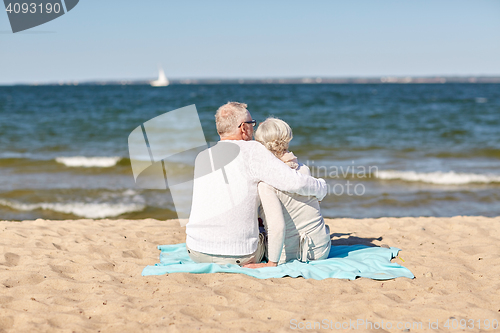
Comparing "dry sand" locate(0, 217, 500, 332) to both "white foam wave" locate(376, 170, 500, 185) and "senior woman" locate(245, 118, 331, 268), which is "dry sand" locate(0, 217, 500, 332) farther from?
"white foam wave" locate(376, 170, 500, 185)

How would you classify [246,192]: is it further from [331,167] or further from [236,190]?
[331,167]

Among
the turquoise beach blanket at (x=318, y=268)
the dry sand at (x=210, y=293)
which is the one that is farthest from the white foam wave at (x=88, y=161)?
the turquoise beach blanket at (x=318, y=268)

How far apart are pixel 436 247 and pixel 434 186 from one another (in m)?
5.27

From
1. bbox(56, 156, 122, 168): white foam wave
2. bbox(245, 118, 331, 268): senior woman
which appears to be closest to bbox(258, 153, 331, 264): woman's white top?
bbox(245, 118, 331, 268): senior woman

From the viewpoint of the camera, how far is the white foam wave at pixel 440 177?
32.1 feet

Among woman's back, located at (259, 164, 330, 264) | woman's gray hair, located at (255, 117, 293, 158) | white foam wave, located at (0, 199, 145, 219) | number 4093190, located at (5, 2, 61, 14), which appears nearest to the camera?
woman's gray hair, located at (255, 117, 293, 158)

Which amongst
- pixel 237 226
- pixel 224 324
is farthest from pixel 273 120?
pixel 224 324

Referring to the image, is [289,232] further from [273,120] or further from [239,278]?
[273,120]

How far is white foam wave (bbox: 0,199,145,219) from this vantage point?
7.70 m

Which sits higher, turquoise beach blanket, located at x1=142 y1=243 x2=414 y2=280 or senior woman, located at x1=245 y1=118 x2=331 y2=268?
senior woman, located at x1=245 y1=118 x2=331 y2=268

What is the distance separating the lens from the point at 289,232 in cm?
387

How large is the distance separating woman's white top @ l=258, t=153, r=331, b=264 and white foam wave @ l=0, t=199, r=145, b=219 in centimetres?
470

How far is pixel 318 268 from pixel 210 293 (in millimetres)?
1106

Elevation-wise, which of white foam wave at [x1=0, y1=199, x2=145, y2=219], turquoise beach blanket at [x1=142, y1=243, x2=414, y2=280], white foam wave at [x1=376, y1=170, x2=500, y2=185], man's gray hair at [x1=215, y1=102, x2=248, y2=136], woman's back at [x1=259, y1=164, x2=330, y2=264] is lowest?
white foam wave at [x1=376, y1=170, x2=500, y2=185]
